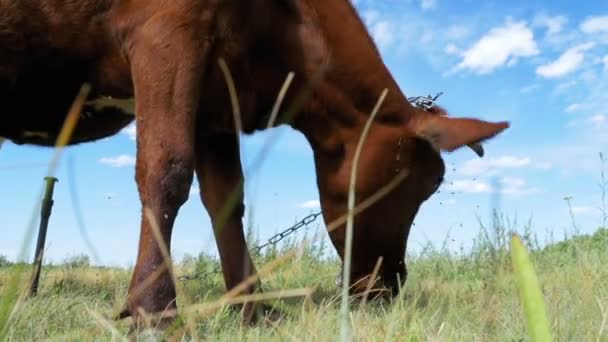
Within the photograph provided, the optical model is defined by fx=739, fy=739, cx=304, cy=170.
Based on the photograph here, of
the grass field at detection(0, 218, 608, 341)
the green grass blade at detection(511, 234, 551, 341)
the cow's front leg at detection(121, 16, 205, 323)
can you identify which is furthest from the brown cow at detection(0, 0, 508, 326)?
the green grass blade at detection(511, 234, 551, 341)

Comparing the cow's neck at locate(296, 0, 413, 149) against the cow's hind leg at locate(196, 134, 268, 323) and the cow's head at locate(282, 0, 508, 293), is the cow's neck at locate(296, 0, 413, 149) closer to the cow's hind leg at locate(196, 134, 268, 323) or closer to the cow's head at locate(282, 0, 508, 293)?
the cow's head at locate(282, 0, 508, 293)

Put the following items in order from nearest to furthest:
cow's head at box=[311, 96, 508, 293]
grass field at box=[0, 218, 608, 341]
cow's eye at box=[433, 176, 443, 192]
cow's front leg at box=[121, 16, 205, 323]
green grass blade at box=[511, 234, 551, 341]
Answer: green grass blade at box=[511, 234, 551, 341], grass field at box=[0, 218, 608, 341], cow's front leg at box=[121, 16, 205, 323], cow's head at box=[311, 96, 508, 293], cow's eye at box=[433, 176, 443, 192]

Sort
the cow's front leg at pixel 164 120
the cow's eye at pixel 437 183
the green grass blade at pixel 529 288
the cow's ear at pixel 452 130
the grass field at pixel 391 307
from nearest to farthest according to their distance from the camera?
1. the green grass blade at pixel 529 288
2. the grass field at pixel 391 307
3. the cow's front leg at pixel 164 120
4. the cow's ear at pixel 452 130
5. the cow's eye at pixel 437 183

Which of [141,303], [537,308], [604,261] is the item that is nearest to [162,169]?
[141,303]

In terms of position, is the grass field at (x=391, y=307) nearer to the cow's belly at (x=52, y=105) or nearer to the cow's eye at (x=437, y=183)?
the cow's eye at (x=437, y=183)

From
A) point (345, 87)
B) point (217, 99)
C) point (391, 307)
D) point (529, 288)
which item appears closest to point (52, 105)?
point (217, 99)

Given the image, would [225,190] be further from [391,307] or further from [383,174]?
[391,307]

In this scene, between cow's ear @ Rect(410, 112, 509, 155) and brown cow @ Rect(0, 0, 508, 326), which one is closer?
brown cow @ Rect(0, 0, 508, 326)

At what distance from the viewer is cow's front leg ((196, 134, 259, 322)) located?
3.96 meters

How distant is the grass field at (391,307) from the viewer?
1.81 meters

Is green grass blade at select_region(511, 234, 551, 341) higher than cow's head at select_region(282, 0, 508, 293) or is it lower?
lower

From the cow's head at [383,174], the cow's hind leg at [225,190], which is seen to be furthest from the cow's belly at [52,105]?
the cow's head at [383,174]

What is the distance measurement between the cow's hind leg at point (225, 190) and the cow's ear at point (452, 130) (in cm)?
103

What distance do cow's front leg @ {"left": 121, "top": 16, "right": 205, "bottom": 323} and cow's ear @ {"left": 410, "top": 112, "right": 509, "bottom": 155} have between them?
1.26 metres
